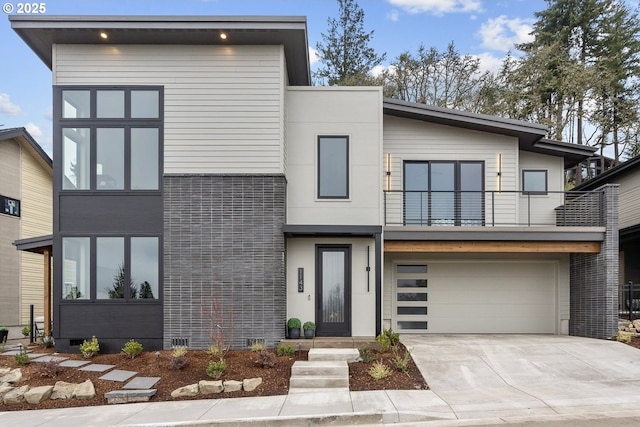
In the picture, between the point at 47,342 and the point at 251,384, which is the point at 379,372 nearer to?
the point at 251,384

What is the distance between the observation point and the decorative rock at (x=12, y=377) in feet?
26.2

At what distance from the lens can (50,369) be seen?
27.1 ft

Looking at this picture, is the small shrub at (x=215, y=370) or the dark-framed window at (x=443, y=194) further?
the dark-framed window at (x=443, y=194)

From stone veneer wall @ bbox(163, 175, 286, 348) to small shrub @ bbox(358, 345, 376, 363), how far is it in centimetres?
192

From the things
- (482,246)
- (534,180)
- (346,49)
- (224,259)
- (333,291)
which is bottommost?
(333,291)

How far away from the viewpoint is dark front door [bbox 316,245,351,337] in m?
10.6

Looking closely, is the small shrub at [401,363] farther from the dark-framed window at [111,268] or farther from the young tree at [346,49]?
the young tree at [346,49]

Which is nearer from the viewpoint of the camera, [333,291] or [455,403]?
[455,403]

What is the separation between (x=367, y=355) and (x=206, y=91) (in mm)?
6769

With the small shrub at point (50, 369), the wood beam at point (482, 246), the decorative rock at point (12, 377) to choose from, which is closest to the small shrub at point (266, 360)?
the small shrub at point (50, 369)

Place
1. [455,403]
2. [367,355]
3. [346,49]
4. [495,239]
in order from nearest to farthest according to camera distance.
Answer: [455,403] < [367,355] < [495,239] < [346,49]

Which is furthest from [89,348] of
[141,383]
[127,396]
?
[127,396]

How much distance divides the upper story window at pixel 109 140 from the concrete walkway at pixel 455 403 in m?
5.05

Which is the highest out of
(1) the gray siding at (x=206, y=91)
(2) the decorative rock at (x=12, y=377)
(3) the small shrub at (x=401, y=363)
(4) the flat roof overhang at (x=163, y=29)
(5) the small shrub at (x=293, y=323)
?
(4) the flat roof overhang at (x=163, y=29)
